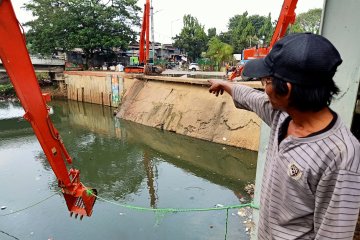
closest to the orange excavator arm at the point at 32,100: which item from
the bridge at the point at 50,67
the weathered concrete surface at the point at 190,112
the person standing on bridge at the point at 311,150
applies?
the person standing on bridge at the point at 311,150

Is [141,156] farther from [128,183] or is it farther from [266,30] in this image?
[266,30]

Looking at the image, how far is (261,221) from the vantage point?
1.29m

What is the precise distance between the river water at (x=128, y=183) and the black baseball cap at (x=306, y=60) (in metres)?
3.76

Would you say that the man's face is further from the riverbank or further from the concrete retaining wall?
the riverbank

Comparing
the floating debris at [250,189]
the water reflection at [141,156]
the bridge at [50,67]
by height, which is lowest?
the water reflection at [141,156]

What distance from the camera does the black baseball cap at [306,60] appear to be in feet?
3.03

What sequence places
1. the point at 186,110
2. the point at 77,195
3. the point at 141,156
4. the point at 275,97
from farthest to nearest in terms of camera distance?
the point at 186,110 → the point at 141,156 → the point at 77,195 → the point at 275,97

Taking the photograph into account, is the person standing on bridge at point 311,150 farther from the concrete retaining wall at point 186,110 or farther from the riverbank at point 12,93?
the riverbank at point 12,93

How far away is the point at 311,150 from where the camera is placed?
0.96 metres

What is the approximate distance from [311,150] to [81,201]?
3217 mm

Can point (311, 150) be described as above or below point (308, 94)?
below

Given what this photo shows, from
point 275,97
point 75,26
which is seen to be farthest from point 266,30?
point 275,97

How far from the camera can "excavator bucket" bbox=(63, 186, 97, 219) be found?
3.45 m

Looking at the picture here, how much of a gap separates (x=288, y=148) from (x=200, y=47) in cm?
3351
